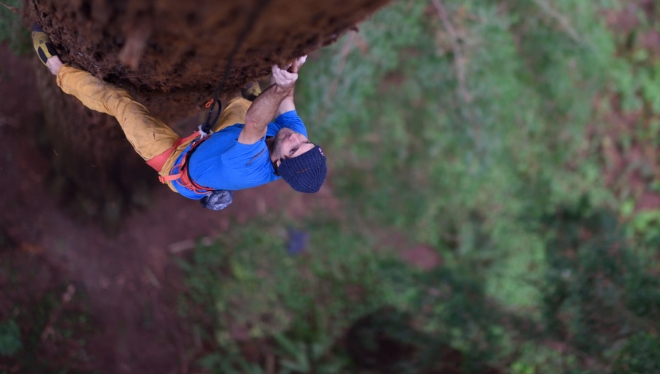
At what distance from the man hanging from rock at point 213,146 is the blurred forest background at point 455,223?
1.57m

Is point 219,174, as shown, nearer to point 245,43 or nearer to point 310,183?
point 310,183

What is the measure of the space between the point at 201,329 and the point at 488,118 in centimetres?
306

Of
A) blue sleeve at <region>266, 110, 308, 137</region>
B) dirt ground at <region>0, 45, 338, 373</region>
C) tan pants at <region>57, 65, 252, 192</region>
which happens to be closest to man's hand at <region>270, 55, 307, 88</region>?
blue sleeve at <region>266, 110, 308, 137</region>

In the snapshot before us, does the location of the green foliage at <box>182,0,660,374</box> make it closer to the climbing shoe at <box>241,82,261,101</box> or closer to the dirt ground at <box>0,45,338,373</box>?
the dirt ground at <box>0,45,338,373</box>

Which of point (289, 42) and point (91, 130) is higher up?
point (91, 130)

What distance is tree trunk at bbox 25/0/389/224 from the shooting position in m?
1.36

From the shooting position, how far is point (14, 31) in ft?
8.78

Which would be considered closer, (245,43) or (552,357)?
(245,43)

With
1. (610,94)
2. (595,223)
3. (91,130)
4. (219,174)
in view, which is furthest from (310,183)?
(610,94)

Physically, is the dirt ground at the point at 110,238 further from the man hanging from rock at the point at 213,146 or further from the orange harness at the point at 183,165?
the orange harness at the point at 183,165

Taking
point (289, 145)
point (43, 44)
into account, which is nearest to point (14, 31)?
point (43, 44)

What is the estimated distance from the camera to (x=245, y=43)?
1536mm

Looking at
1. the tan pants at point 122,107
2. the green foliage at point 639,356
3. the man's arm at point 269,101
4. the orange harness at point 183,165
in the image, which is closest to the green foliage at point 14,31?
the tan pants at point 122,107

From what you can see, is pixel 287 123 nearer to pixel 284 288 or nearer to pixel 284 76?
pixel 284 76
